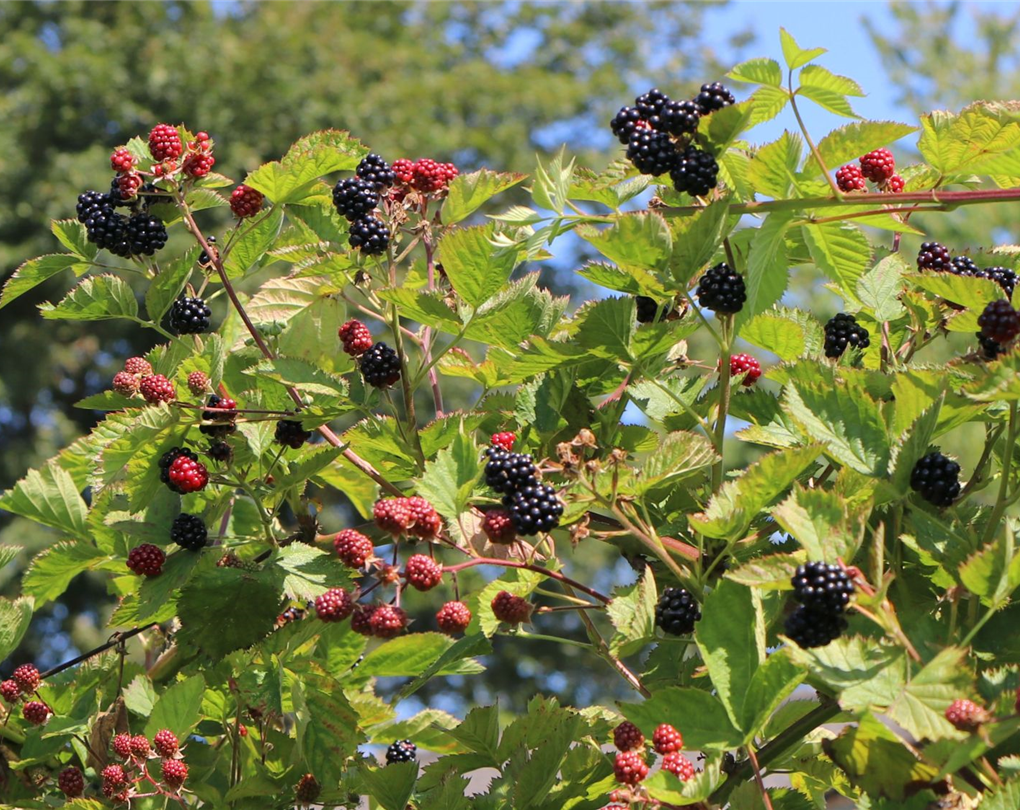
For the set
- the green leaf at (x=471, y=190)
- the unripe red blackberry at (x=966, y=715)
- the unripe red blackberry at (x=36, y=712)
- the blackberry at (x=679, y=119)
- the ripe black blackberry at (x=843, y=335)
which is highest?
the blackberry at (x=679, y=119)

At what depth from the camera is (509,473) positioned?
3.91 ft

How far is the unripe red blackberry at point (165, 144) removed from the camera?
1.53 metres

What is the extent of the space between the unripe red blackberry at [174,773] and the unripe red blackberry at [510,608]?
500 millimetres

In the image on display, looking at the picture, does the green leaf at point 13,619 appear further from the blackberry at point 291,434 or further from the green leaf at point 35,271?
the blackberry at point 291,434

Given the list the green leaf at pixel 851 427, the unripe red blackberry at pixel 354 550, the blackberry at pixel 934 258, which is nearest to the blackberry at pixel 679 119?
the green leaf at pixel 851 427

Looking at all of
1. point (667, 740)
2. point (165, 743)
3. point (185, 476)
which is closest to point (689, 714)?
point (667, 740)

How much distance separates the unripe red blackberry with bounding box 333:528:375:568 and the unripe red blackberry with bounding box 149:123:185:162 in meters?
0.57

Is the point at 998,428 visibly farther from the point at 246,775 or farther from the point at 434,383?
the point at 246,775

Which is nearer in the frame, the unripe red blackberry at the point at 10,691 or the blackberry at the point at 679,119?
the blackberry at the point at 679,119

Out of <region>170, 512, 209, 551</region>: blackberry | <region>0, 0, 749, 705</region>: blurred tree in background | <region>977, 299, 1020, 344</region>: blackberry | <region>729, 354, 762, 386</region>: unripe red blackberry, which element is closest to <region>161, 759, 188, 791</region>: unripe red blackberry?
<region>170, 512, 209, 551</region>: blackberry

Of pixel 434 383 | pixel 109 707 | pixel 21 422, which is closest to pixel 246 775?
pixel 109 707

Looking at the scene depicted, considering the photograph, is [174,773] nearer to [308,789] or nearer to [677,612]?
[308,789]

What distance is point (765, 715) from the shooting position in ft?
3.52

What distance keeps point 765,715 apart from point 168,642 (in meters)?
1.05
